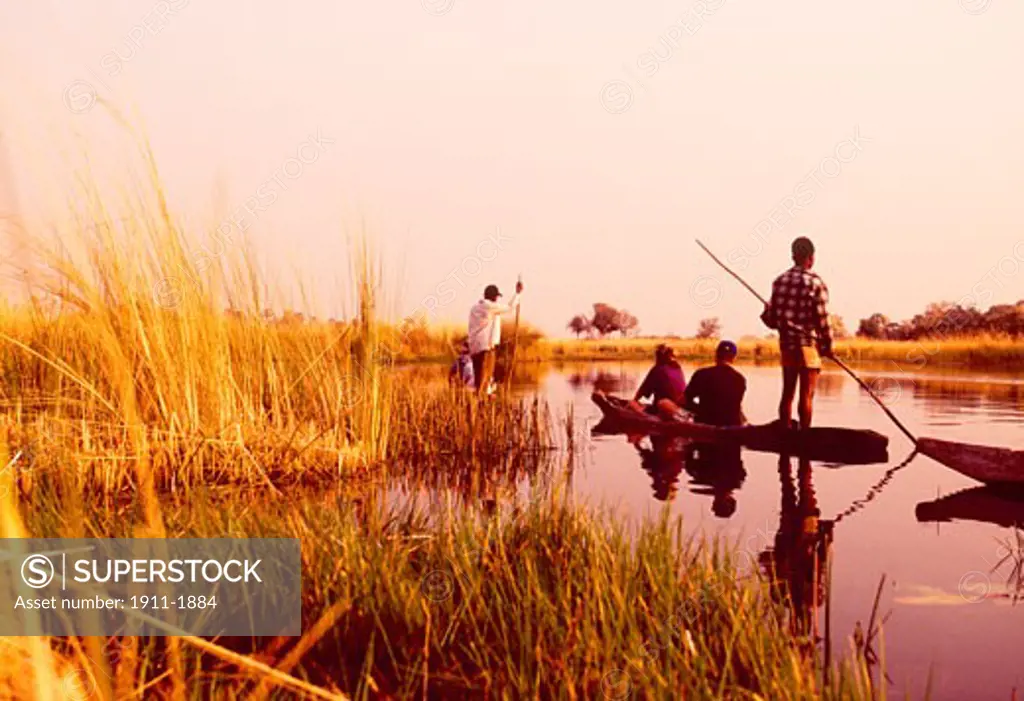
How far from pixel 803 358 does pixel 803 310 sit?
2.09 ft

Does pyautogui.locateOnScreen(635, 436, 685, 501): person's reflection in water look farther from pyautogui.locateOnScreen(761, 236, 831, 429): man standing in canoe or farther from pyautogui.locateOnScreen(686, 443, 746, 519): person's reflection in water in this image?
pyautogui.locateOnScreen(761, 236, 831, 429): man standing in canoe

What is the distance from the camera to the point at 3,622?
2932 mm

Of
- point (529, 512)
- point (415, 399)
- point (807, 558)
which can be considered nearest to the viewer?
point (529, 512)

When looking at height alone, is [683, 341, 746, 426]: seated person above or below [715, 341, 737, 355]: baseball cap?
below

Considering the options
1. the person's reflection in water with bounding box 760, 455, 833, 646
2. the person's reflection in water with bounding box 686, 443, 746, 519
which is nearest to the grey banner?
the person's reflection in water with bounding box 760, 455, 833, 646

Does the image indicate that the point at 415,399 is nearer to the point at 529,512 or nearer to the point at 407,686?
the point at 529,512

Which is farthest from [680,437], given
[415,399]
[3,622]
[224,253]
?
[3,622]

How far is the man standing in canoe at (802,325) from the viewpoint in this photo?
449 inches

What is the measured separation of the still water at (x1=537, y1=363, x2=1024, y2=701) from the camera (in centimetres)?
429

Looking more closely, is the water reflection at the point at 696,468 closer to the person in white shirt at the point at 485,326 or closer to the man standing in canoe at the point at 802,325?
the man standing in canoe at the point at 802,325

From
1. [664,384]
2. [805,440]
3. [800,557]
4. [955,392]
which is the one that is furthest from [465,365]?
[955,392]

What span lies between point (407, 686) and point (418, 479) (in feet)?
17.9

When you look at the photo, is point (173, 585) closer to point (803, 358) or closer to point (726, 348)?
point (726, 348)

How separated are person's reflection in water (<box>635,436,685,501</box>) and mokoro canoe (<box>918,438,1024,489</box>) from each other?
254 cm
